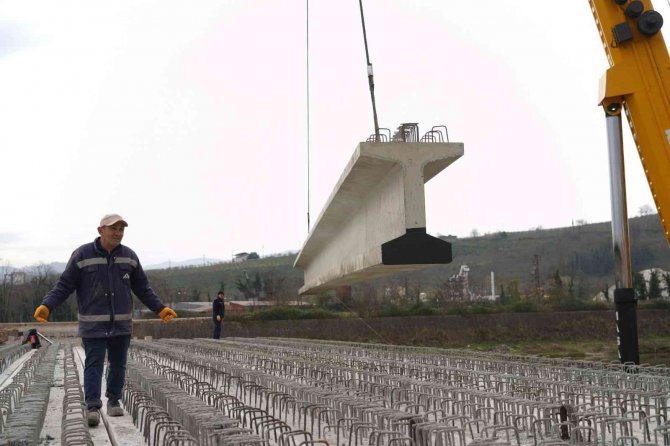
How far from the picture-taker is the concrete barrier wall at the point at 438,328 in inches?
1672

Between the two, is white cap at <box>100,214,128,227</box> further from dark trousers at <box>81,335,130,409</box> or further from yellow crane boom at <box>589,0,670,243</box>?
yellow crane boom at <box>589,0,670,243</box>

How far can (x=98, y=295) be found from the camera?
8258 mm

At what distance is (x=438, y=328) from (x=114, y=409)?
119 feet

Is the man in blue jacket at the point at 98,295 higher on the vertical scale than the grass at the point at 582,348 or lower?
higher

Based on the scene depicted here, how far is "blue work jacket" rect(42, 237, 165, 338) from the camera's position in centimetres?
823

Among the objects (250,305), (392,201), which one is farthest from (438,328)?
(392,201)

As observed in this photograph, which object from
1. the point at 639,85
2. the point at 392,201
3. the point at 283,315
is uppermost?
the point at 639,85

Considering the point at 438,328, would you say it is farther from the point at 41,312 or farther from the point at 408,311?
the point at 41,312

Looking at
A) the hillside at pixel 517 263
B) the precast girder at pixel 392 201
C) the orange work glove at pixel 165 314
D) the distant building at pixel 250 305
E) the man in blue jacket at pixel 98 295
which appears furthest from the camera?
the hillside at pixel 517 263

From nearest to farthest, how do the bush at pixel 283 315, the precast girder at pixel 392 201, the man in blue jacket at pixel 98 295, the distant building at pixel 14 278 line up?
the man in blue jacket at pixel 98 295
the precast girder at pixel 392 201
the bush at pixel 283 315
the distant building at pixel 14 278

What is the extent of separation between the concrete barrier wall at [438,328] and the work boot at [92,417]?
3401 cm

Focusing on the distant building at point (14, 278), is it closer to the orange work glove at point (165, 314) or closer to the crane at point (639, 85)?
the crane at point (639, 85)

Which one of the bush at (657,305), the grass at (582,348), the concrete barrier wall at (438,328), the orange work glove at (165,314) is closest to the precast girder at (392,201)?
the orange work glove at (165,314)

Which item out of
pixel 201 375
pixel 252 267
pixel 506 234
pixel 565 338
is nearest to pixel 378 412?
pixel 201 375
